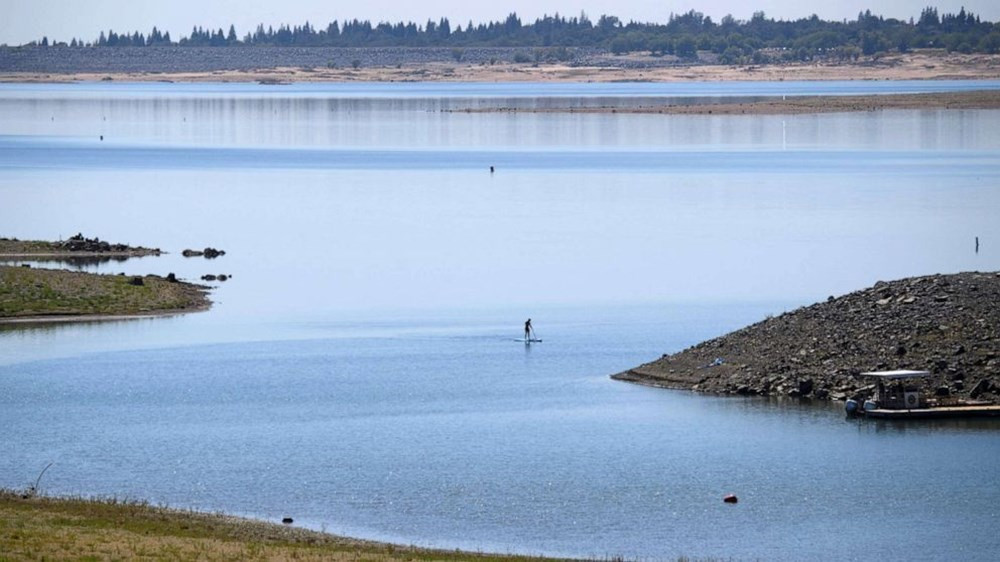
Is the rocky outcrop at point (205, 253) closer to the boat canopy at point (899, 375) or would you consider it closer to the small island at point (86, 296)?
the small island at point (86, 296)

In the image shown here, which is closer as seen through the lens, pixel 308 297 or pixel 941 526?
pixel 941 526

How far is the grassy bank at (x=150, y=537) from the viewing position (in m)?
33.2

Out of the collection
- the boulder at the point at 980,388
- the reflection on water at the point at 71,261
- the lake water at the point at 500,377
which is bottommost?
the lake water at the point at 500,377

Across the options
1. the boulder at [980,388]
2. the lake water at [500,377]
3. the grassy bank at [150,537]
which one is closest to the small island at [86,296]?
the lake water at [500,377]

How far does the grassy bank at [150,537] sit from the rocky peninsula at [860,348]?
71.0ft

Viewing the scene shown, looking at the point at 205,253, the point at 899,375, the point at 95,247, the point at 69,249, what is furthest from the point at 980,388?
the point at 69,249

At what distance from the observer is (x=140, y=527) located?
3697cm

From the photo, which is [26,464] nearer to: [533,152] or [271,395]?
[271,395]

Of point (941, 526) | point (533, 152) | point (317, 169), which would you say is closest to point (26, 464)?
point (941, 526)

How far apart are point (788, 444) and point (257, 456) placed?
15372 millimetres

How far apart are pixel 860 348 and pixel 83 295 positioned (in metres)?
38.4

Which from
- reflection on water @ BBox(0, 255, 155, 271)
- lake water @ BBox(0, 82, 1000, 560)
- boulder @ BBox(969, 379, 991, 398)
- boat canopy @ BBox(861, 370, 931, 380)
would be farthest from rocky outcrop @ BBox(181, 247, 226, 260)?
boulder @ BBox(969, 379, 991, 398)

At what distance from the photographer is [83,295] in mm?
77750

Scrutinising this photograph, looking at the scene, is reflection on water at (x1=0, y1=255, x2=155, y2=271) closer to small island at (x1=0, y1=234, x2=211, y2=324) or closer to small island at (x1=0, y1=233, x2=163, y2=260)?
small island at (x1=0, y1=233, x2=163, y2=260)
